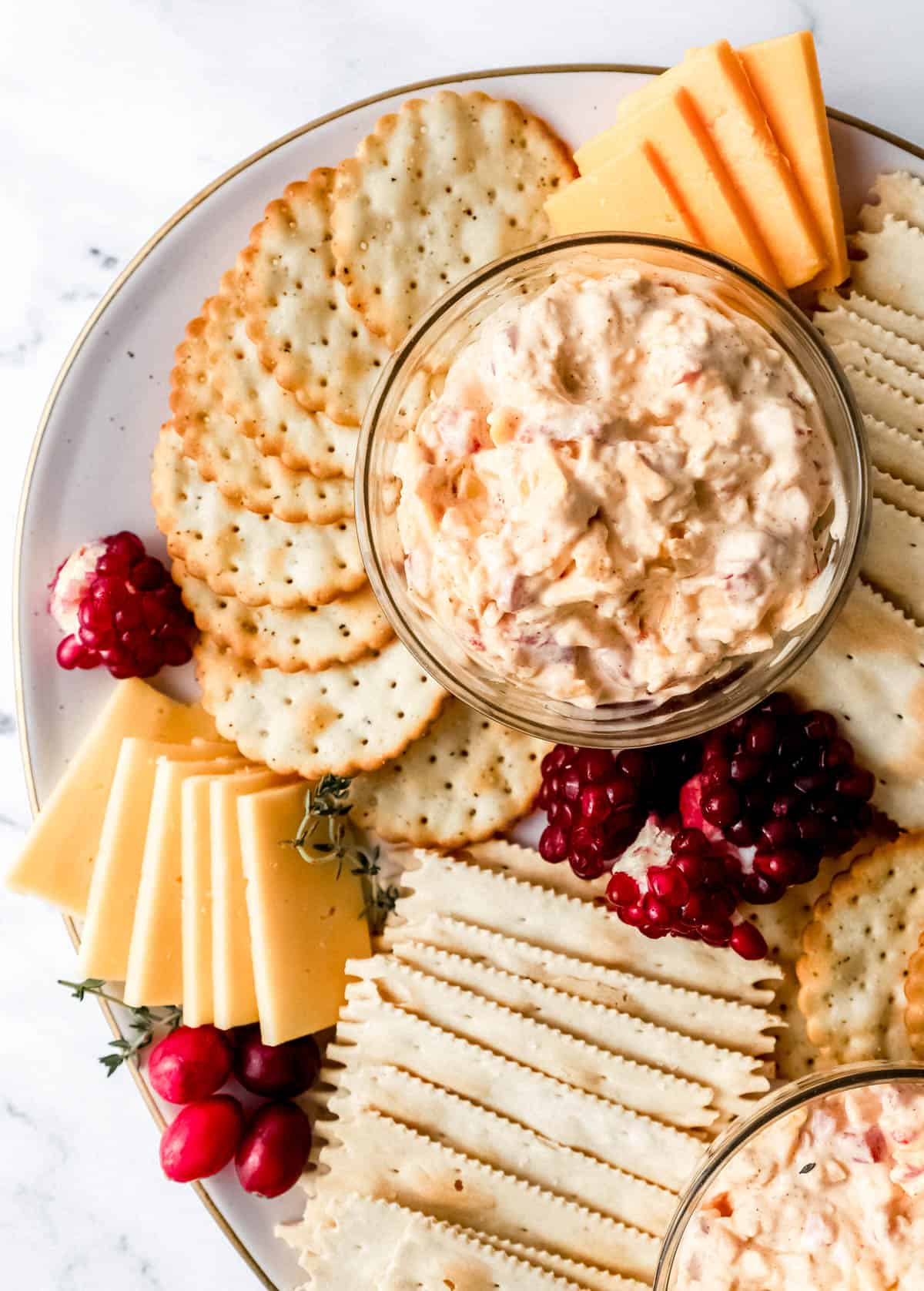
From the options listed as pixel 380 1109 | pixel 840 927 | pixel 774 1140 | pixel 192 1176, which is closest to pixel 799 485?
pixel 840 927

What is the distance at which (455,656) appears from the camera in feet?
5.64

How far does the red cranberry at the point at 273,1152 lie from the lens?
191 centimetres

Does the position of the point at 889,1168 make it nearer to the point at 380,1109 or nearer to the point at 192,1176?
the point at 380,1109

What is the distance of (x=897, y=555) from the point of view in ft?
5.86

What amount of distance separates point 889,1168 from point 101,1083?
1337mm

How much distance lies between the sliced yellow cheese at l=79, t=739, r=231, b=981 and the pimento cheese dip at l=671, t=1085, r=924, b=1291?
A: 994 mm

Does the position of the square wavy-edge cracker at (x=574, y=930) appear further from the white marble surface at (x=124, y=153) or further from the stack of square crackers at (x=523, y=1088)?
the white marble surface at (x=124, y=153)

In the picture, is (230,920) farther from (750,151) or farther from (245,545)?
(750,151)

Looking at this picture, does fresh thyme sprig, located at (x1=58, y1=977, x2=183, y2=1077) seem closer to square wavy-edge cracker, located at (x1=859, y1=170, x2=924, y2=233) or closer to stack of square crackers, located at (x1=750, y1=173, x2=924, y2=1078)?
stack of square crackers, located at (x1=750, y1=173, x2=924, y2=1078)

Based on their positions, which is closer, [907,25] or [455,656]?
[455,656]

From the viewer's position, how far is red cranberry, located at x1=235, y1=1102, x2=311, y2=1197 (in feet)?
6.28

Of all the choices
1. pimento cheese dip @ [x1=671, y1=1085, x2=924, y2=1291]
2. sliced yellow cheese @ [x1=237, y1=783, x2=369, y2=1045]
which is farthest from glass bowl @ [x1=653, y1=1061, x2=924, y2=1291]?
sliced yellow cheese @ [x1=237, y1=783, x2=369, y2=1045]

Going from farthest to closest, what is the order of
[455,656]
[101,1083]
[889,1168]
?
[101,1083] → [455,656] → [889,1168]

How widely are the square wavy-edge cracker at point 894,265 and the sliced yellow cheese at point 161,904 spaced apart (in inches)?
52.0
